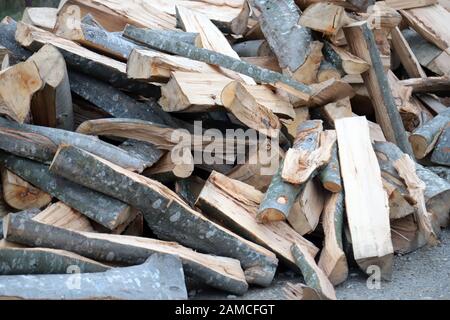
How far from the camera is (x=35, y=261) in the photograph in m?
3.41

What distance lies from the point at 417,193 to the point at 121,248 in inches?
62.7

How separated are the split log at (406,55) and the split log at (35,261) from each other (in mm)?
3224

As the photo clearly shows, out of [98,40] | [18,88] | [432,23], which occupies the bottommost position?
[432,23]

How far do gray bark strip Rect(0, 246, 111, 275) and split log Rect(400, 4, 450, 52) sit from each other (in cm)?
351

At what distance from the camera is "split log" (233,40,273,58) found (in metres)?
5.38

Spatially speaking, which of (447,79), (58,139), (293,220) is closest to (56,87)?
(58,139)

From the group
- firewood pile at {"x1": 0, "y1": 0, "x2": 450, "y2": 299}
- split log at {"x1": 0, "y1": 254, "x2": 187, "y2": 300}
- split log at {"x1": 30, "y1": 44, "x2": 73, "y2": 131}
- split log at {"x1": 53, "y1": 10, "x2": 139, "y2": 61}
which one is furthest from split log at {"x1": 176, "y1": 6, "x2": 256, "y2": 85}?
split log at {"x1": 0, "y1": 254, "x2": 187, "y2": 300}

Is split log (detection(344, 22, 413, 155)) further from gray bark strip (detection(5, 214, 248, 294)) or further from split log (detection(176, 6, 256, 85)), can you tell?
gray bark strip (detection(5, 214, 248, 294))

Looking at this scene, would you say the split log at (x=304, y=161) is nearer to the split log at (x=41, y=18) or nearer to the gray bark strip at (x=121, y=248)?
the gray bark strip at (x=121, y=248)

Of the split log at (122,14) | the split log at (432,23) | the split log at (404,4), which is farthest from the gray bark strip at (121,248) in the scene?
the split log at (404,4)

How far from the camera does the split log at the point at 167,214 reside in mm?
3713

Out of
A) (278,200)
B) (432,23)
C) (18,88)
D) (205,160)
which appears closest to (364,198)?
(278,200)

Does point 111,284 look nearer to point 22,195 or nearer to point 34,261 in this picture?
point 34,261
